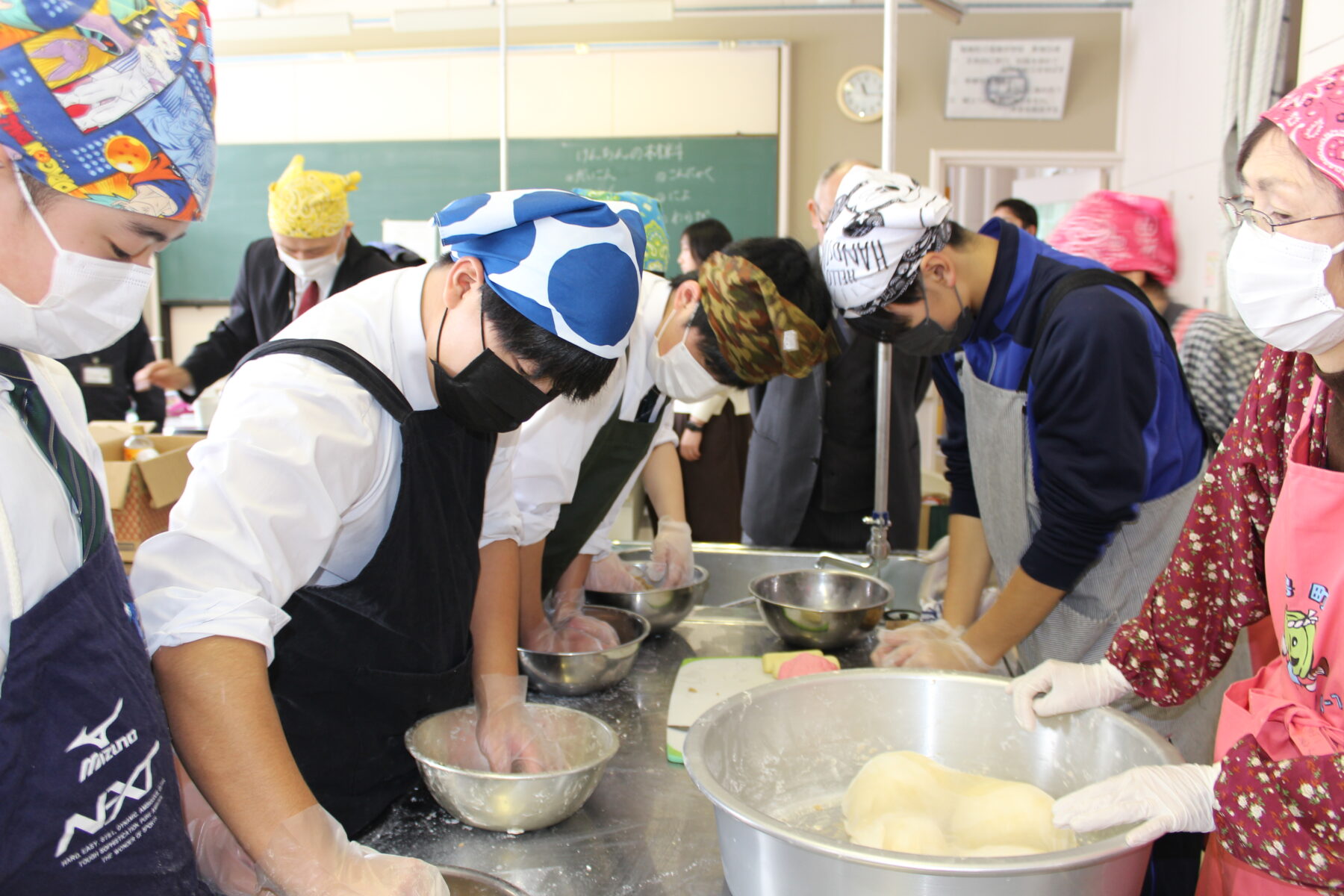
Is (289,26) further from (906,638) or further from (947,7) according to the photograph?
(906,638)

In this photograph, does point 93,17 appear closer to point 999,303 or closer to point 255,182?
point 999,303

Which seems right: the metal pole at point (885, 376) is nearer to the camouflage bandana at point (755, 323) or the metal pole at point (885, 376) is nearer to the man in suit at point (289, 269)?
the camouflage bandana at point (755, 323)

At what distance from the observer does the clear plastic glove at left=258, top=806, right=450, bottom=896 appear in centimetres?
89

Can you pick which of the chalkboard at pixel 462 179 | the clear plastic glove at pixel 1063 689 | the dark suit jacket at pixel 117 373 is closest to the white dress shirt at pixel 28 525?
the clear plastic glove at pixel 1063 689

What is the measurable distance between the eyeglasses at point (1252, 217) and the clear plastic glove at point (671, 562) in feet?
4.16

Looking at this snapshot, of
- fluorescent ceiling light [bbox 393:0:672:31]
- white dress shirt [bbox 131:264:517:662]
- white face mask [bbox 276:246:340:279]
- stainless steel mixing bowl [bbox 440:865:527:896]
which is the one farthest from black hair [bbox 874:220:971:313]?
fluorescent ceiling light [bbox 393:0:672:31]

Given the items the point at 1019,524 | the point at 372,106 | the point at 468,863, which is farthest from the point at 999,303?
the point at 372,106

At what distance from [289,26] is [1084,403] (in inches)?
165

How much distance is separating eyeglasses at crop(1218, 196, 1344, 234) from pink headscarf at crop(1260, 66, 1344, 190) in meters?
0.04

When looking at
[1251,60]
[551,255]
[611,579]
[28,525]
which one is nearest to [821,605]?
[611,579]

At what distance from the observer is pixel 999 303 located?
5.59 feet

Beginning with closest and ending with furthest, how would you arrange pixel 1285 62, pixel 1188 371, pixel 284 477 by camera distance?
pixel 284 477 → pixel 1188 371 → pixel 1285 62

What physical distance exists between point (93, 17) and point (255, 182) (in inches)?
231

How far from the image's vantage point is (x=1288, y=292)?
3.07ft
